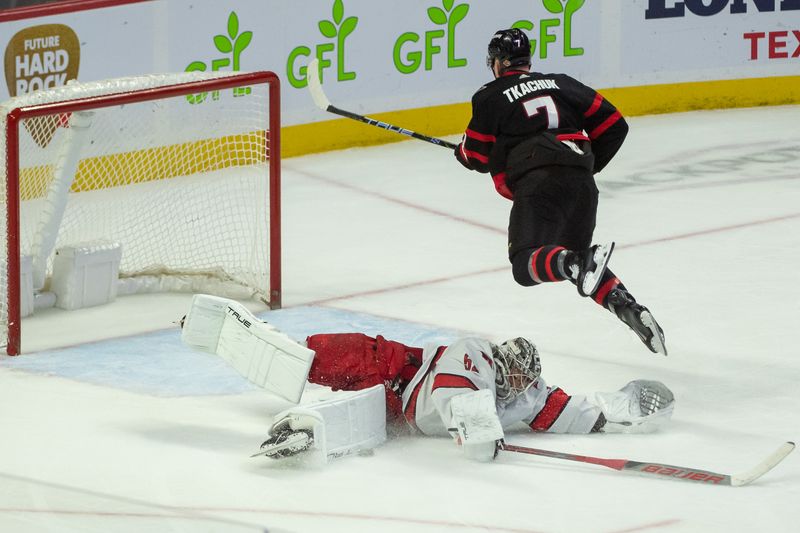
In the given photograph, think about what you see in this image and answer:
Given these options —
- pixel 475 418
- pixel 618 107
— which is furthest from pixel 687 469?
pixel 618 107

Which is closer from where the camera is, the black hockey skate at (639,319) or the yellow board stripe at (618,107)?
the black hockey skate at (639,319)

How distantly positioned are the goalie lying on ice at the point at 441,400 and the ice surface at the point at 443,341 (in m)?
0.06

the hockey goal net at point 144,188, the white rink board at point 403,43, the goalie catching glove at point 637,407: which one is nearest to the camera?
the goalie catching glove at point 637,407

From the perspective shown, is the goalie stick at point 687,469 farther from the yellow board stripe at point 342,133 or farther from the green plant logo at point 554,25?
the green plant logo at point 554,25

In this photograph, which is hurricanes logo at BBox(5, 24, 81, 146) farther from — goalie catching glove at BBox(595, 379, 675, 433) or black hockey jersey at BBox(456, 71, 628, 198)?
goalie catching glove at BBox(595, 379, 675, 433)

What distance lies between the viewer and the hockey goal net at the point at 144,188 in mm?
5199

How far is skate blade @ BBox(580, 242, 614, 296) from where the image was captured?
14.9 feet

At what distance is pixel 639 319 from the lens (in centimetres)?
457

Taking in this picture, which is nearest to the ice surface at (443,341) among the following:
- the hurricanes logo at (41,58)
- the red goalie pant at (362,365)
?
the red goalie pant at (362,365)

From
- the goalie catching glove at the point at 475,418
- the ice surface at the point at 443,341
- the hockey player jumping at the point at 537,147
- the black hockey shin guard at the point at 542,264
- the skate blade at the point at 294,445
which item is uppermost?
the hockey player jumping at the point at 537,147

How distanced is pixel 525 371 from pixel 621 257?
2.28 metres

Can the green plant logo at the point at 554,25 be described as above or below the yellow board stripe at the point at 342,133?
above

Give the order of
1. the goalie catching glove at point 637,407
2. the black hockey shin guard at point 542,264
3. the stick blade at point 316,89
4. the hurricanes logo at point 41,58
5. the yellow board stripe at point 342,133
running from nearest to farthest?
the goalie catching glove at point 637,407
the black hockey shin guard at point 542,264
the stick blade at point 316,89
the yellow board stripe at point 342,133
the hurricanes logo at point 41,58

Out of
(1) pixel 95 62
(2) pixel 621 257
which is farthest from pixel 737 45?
(1) pixel 95 62
